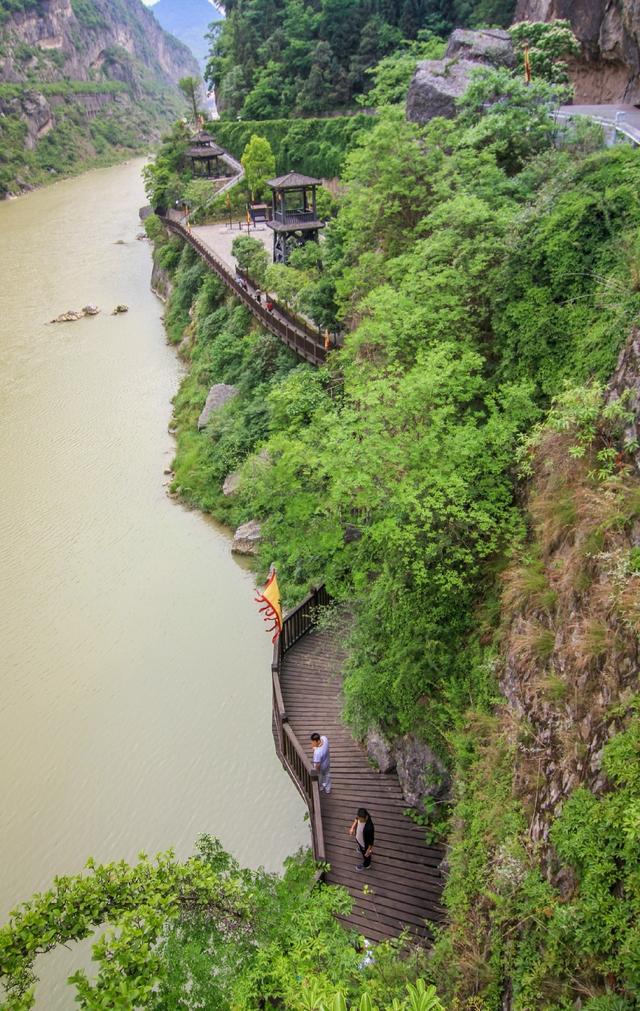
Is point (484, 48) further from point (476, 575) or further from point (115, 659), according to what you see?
point (115, 659)

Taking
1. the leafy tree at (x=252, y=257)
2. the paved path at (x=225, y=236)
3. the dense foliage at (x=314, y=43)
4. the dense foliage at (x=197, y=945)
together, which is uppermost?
the dense foliage at (x=314, y=43)

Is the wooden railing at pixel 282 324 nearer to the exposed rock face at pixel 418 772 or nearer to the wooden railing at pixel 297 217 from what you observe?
the wooden railing at pixel 297 217

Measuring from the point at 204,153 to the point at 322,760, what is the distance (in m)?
41.2

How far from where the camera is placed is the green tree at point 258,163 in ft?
117

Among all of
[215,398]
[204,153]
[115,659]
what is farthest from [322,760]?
[204,153]

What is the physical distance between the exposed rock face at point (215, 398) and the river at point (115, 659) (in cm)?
210

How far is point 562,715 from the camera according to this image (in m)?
6.36

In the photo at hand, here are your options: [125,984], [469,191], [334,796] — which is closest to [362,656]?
[334,796]

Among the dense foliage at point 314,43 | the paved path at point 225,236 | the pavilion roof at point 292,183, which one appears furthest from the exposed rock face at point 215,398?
the dense foliage at point 314,43

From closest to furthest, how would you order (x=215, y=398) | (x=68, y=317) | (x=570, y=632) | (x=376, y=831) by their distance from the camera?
1. (x=570, y=632)
2. (x=376, y=831)
3. (x=215, y=398)
4. (x=68, y=317)

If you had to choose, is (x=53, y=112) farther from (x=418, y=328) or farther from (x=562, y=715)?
(x=562, y=715)

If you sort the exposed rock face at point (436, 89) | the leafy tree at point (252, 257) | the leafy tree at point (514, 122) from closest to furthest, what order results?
the leafy tree at point (514, 122)
the exposed rock face at point (436, 89)
the leafy tree at point (252, 257)

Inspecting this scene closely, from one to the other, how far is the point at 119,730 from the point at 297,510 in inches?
230

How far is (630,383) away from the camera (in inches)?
300
